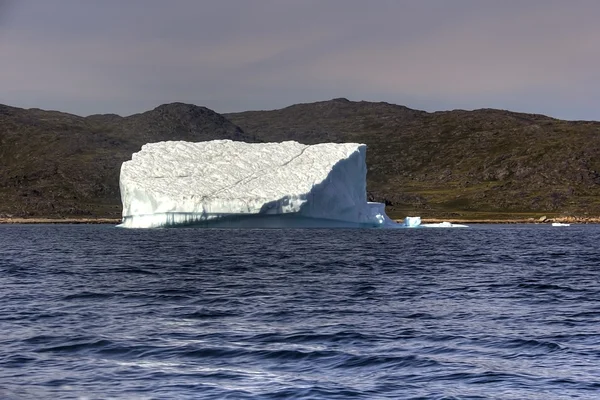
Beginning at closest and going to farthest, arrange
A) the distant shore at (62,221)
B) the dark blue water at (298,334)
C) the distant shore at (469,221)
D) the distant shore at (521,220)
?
1. the dark blue water at (298,334)
2. the distant shore at (469,221)
3. the distant shore at (62,221)
4. the distant shore at (521,220)

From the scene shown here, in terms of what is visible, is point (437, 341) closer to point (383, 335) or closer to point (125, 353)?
point (383, 335)

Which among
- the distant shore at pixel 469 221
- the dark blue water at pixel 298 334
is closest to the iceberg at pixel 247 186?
the dark blue water at pixel 298 334

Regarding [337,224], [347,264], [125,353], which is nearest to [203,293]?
[125,353]

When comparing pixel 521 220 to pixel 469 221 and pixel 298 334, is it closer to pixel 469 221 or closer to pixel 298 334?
pixel 469 221

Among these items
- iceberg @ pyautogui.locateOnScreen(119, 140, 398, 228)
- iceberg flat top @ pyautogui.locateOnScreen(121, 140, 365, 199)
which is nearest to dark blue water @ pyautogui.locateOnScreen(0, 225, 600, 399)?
iceberg @ pyautogui.locateOnScreen(119, 140, 398, 228)

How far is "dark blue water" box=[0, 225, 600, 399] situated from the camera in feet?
46.7

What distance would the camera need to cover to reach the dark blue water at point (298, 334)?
46.7 feet

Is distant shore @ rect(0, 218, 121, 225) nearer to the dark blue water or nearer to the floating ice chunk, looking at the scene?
the floating ice chunk

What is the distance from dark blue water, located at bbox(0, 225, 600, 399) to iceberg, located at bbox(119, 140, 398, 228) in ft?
124

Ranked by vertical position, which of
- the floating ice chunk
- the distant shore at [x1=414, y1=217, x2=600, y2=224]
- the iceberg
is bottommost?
the distant shore at [x1=414, y1=217, x2=600, y2=224]

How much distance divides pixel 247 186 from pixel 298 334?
58.8 m

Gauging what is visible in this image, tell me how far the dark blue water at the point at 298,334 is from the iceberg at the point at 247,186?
37.7m

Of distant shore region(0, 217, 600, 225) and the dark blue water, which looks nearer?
the dark blue water

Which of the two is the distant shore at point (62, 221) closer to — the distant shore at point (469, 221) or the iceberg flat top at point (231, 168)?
the distant shore at point (469, 221)
